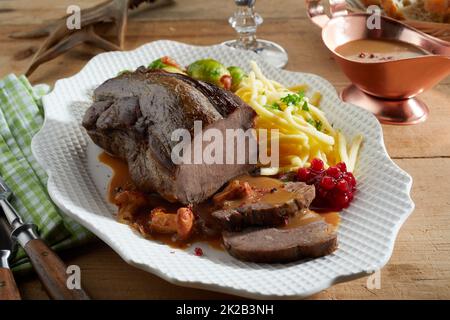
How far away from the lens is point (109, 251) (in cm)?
397

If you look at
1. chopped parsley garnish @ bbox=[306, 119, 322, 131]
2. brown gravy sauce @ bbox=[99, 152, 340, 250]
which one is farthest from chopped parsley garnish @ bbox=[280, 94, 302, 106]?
brown gravy sauce @ bbox=[99, 152, 340, 250]

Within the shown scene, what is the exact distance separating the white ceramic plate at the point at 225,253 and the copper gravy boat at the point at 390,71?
1.21 ft

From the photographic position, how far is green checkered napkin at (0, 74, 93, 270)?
13.1ft

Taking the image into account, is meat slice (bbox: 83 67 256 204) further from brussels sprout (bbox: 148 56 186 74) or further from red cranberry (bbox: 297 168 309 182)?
brussels sprout (bbox: 148 56 186 74)

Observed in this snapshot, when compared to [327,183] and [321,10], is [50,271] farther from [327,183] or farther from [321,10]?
[321,10]

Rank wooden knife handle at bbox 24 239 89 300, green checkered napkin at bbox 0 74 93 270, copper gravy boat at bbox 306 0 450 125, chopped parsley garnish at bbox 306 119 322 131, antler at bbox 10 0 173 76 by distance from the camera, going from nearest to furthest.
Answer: wooden knife handle at bbox 24 239 89 300 < green checkered napkin at bbox 0 74 93 270 < chopped parsley garnish at bbox 306 119 322 131 < copper gravy boat at bbox 306 0 450 125 < antler at bbox 10 0 173 76

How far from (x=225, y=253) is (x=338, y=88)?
274 centimetres

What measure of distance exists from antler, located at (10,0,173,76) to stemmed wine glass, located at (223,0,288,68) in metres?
1.16

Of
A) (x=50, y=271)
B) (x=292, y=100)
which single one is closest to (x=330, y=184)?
(x=292, y=100)

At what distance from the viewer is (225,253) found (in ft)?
12.2

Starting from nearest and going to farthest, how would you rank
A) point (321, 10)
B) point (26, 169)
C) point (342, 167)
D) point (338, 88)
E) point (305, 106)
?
point (342, 167) → point (26, 169) → point (305, 106) → point (338, 88) → point (321, 10)

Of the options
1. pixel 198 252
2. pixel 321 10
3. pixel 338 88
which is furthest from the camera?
pixel 321 10

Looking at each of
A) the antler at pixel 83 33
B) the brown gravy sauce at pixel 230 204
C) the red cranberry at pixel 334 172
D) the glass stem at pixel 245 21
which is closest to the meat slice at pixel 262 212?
the brown gravy sauce at pixel 230 204

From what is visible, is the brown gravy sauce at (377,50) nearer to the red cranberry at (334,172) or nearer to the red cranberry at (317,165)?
the red cranberry at (317,165)
